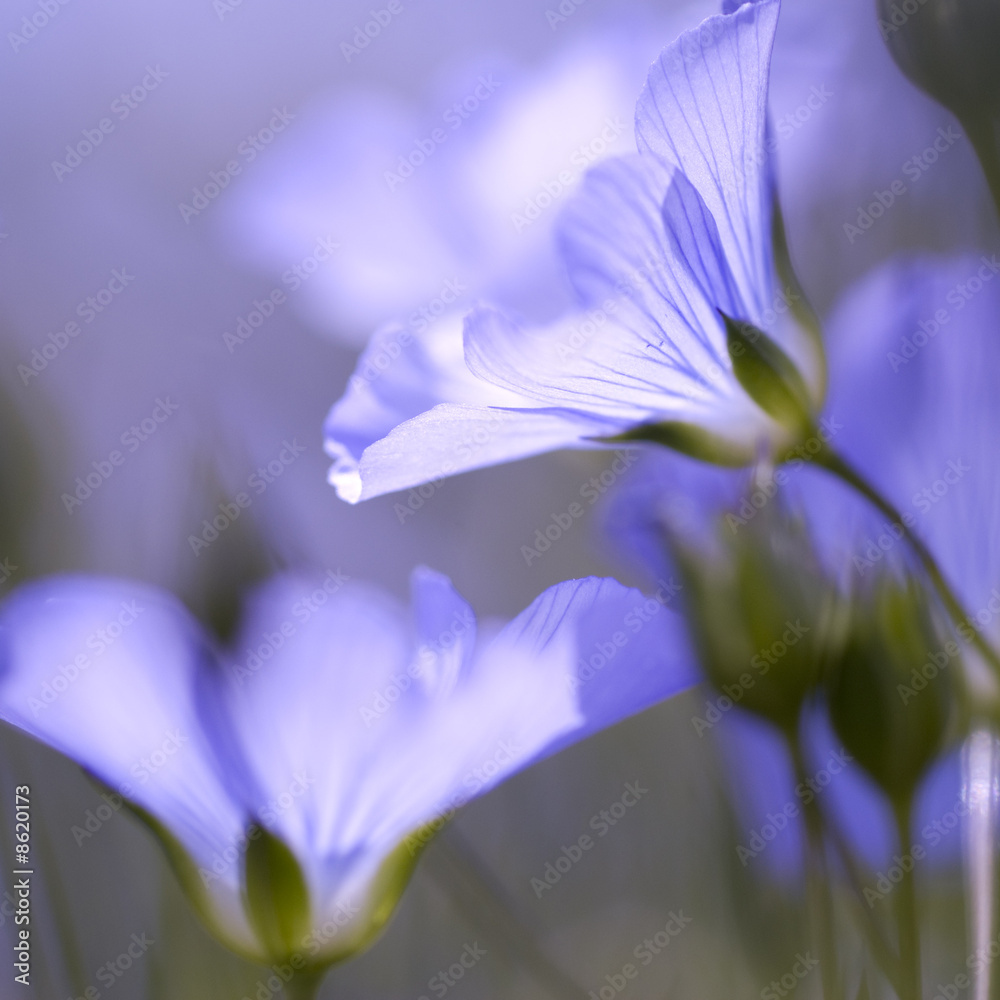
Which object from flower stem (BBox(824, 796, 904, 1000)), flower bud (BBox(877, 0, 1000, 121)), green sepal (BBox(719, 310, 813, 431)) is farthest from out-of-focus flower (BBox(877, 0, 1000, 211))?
flower stem (BBox(824, 796, 904, 1000))

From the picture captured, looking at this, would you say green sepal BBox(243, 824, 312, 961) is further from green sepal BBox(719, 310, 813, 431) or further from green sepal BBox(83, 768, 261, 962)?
green sepal BBox(719, 310, 813, 431)

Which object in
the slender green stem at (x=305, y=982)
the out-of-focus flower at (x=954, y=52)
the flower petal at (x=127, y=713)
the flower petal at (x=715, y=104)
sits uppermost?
the flower petal at (x=715, y=104)

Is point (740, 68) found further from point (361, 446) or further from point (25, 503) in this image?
point (25, 503)

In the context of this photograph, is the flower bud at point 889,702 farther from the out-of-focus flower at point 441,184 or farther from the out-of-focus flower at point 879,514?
the out-of-focus flower at point 441,184

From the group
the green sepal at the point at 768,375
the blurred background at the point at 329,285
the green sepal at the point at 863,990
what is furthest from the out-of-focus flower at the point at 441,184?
the green sepal at the point at 863,990

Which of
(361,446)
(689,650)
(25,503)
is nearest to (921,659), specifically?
(689,650)

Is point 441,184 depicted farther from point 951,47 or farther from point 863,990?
point 863,990

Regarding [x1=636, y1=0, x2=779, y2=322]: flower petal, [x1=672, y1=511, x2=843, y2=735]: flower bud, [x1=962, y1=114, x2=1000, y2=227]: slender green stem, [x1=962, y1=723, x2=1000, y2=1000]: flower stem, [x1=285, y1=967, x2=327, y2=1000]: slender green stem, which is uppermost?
[x1=636, y1=0, x2=779, y2=322]: flower petal
